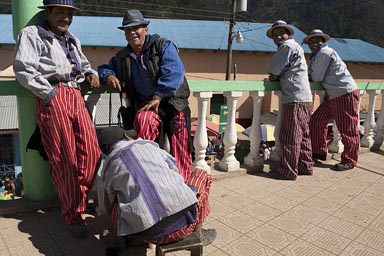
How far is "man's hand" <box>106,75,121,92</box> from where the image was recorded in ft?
8.50

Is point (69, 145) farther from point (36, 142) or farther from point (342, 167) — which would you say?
point (342, 167)

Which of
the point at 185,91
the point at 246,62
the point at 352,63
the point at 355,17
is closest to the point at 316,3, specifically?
the point at 355,17

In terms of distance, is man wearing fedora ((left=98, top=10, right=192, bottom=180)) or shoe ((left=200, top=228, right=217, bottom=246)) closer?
shoe ((left=200, top=228, right=217, bottom=246))

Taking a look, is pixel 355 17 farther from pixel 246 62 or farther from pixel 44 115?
pixel 44 115

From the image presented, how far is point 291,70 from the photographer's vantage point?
12.0 ft

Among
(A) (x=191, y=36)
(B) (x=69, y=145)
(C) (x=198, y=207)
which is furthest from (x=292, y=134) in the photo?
(A) (x=191, y=36)

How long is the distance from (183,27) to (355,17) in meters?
39.2

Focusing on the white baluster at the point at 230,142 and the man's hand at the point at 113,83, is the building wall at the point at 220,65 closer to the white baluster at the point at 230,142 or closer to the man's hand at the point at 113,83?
the white baluster at the point at 230,142

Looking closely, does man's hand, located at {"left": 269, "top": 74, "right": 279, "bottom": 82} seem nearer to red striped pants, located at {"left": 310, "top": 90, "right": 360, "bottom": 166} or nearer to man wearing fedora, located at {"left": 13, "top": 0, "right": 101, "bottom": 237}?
red striped pants, located at {"left": 310, "top": 90, "right": 360, "bottom": 166}

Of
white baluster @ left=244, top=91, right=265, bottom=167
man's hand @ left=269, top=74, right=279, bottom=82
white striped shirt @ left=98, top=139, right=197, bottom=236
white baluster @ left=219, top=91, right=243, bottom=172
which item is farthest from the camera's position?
white baluster @ left=244, top=91, right=265, bottom=167

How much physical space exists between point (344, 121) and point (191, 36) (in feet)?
56.0

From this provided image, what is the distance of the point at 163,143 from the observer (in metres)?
2.78

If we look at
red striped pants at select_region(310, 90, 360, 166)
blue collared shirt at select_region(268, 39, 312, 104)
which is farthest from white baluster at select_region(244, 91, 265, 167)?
red striped pants at select_region(310, 90, 360, 166)

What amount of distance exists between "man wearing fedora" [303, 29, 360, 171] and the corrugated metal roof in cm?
1503
